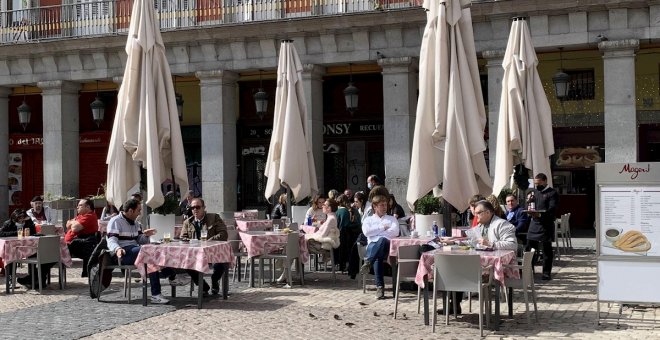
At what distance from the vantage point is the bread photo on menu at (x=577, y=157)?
78.7ft

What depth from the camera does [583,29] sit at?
65.1 feet

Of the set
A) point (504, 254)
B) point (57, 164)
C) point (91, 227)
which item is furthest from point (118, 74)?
point (504, 254)

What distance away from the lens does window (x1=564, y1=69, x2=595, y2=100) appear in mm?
23828

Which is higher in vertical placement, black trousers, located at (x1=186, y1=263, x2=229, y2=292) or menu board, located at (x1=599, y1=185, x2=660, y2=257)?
menu board, located at (x1=599, y1=185, x2=660, y2=257)

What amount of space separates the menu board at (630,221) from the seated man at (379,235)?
3297 mm

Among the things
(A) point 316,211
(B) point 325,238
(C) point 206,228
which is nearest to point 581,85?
(A) point 316,211

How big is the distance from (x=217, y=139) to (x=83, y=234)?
29.7ft

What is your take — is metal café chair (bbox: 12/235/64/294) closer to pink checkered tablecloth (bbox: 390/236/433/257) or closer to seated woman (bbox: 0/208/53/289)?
seated woman (bbox: 0/208/53/289)

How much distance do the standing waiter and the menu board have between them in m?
4.04

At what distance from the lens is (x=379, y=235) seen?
12305 millimetres

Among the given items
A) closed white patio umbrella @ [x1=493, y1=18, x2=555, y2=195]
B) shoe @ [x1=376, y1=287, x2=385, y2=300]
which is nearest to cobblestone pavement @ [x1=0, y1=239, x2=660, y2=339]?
shoe @ [x1=376, y1=287, x2=385, y2=300]

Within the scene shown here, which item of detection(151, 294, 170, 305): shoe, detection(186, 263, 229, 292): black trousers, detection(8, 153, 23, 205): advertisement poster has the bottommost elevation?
detection(151, 294, 170, 305): shoe

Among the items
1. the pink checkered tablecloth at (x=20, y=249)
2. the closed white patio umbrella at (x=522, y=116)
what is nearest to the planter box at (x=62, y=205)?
the pink checkered tablecloth at (x=20, y=249)

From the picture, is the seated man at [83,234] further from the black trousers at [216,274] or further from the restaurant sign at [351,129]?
the restaurant sign at [351,129]
